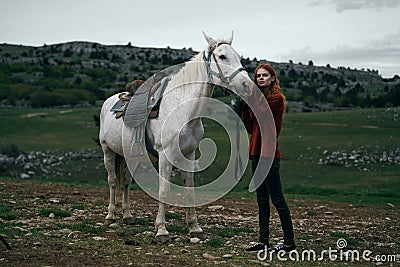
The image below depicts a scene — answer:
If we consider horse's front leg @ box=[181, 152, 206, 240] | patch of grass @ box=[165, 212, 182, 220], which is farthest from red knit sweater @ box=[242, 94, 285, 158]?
patch of grass @ box=[165, 212, 182, 220]

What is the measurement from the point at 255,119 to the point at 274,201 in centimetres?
114

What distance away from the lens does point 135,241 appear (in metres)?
7.55

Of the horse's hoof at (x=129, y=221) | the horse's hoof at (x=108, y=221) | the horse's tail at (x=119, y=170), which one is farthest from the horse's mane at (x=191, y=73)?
the horse's hoof at (x=108, y=221)

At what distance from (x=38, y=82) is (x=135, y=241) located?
63.6 meters

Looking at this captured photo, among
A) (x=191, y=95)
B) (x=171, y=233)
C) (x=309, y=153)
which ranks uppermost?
(x=191, y=95)

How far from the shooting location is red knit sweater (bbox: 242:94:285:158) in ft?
22.7

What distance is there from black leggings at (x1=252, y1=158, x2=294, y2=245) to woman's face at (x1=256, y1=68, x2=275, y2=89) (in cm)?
102

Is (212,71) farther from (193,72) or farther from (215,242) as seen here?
(215,242)

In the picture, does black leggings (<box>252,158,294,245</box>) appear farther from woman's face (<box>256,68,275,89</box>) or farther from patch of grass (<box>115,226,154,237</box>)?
patch of grass (<box>115,226,154,237</box>)

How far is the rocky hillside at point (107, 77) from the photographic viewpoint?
56.4 metres

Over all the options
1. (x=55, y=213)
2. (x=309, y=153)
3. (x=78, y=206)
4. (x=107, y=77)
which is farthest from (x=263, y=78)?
(x=107, y=77)

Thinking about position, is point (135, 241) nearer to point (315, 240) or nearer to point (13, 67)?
point (315, 240)

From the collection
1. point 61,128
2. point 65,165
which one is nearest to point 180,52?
point 61,128

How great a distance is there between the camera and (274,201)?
7.03 metres
